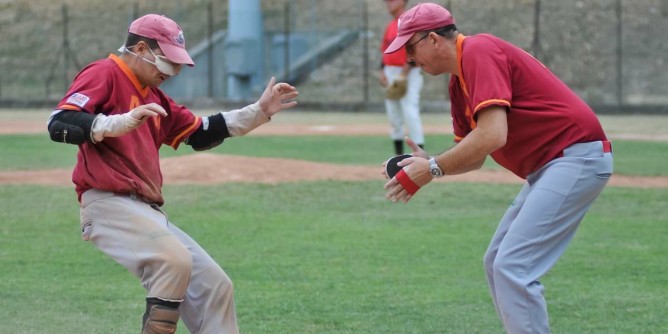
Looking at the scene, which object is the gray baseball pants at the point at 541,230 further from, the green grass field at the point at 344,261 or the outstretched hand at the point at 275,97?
the outstretched hand at the point at 275,97

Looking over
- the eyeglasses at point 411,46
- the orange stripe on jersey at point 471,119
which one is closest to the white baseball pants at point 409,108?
the orange stripe on jersey at point 471,119

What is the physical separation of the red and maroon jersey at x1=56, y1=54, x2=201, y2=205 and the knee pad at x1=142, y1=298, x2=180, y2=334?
1.95 ft

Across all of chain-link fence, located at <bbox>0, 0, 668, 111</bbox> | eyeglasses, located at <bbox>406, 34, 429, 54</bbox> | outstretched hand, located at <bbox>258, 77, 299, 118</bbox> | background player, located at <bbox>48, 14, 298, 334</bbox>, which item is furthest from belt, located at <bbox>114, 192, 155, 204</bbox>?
chain-link fence, located at <bbox>0, 0, 668, 111</bbox>

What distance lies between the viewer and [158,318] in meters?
5.07

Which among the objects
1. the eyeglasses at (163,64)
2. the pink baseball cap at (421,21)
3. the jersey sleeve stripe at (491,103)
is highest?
the pink baseball cap at (421,21)

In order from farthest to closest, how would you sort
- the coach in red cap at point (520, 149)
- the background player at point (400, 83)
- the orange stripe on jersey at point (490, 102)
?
the background player at point (400, 83) → the coach in red cap at point (520, 149) → the orange stripe on jersey at point (490, 102)

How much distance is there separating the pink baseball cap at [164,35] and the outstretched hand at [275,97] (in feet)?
2.45

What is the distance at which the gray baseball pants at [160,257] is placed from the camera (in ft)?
16.8

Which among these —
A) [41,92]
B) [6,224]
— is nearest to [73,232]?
[6,224]

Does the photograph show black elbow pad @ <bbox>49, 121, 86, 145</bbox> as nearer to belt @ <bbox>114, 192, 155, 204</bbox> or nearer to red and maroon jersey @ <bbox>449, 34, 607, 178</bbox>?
belt @ <bbox>114, 192, 155, 204</bbox>

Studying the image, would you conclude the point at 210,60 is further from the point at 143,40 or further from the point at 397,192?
the point at 397,192

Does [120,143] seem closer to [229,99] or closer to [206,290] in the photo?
[206,290]

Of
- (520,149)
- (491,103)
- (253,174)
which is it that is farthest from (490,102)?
(253,174)

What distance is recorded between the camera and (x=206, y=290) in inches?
215
